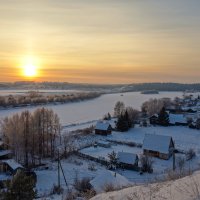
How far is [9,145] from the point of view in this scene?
3281 centimetres

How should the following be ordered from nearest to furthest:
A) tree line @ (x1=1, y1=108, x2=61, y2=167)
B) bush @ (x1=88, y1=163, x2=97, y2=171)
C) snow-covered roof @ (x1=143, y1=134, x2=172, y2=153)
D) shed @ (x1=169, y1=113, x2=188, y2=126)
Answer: bush @ (x1=88, y1=163, x2=97, y2=171)
tree line @ (x1=1, y1=108, x2=61, y2=167)
snow-covered roof @ (x1=143, y1=134, x2=172, y2=153)
shed @ (x1=169, y1=113, x2=188, y2=126)


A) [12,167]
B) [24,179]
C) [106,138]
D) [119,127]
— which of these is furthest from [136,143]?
[24,179]

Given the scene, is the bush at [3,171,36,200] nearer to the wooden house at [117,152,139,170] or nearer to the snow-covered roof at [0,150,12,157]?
the wooden house at [117,152,139,170]

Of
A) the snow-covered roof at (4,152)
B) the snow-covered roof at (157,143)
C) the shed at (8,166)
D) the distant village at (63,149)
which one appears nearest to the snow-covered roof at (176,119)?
the distant village at (63,149)

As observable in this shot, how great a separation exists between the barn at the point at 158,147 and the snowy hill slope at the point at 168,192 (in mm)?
27026

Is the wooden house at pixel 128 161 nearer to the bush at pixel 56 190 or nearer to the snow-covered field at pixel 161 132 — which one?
the snow-covered field at pixel 161 132

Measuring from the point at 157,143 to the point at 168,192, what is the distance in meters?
28.9

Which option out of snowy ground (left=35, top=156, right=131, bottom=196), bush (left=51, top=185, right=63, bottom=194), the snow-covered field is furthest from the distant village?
bush (left=51, top=185, right=63, bottom=194)

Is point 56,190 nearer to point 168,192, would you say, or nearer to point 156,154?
point 156,154

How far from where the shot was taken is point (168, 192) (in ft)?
18.8

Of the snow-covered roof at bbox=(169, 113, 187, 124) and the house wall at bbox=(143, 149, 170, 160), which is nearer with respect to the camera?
the house wall at bbox=(143, 149, 170, 160)

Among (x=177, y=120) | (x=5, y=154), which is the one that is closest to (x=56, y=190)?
(x=5, y=154)

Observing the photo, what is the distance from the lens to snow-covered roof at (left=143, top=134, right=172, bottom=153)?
33.0 meters

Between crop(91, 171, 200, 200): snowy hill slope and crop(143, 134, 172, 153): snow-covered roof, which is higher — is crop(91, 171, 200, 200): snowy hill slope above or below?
above
